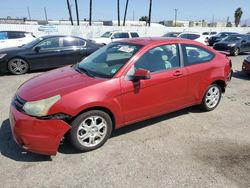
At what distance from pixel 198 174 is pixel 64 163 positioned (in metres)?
1.74

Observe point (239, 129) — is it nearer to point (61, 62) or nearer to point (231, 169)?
point (231, 169)

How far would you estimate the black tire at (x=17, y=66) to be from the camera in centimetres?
860

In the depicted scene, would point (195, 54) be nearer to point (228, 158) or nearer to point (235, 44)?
point (228, 158)

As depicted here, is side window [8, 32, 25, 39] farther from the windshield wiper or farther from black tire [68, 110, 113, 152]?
black tire [68, 110, 113, 152]

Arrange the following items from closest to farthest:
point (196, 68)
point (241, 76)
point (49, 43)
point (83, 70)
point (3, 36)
Result: point (83, 70), point (196, 68), point (241, 76), point (49, 43), point (3, 36)

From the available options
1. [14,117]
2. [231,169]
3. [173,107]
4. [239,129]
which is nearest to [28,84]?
[14,117]

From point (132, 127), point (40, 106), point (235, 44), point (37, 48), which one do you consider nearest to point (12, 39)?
point (37, 48)

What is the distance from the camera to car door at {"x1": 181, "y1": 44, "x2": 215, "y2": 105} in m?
4.42

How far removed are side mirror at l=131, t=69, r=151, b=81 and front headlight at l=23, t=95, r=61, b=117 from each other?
1147 millimetres

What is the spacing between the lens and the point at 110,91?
3.48 metres

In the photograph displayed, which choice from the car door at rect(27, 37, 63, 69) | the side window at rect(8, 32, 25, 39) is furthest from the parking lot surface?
the side window at rect(8, 32, 25, 39)

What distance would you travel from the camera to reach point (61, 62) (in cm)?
942

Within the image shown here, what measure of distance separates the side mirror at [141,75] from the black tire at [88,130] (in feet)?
2.33

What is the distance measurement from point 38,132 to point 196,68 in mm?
2956
